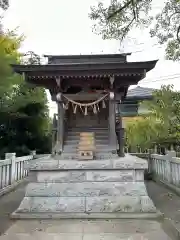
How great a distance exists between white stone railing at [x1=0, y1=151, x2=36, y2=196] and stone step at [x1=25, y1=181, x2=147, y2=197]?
2.37m

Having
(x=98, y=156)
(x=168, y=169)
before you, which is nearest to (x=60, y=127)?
(x=98, y=156)

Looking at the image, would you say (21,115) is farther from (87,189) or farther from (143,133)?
(87,189)

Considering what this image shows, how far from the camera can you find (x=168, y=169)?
931 cm

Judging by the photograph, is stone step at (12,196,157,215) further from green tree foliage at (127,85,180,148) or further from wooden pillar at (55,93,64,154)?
green tree foliage at (127,85,180,148)

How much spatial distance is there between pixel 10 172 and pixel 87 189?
4.22 metres

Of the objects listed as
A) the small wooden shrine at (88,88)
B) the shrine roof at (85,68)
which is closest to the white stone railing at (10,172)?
the small wooden shrine at (88,88)

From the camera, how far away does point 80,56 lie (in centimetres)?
958

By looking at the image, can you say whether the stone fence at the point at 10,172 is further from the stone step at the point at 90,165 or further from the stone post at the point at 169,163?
the stone post at the point at 169,163

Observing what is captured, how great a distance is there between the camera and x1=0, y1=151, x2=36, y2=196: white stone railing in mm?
8516

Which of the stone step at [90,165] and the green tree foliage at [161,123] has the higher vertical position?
the green tree foliage at [161,123]

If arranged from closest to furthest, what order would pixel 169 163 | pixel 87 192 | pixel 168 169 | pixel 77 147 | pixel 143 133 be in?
1. pixel 87 192
2. pixel 77 147
3. pixel 169 163
4. pixel 168 169
5. pixel 143 133

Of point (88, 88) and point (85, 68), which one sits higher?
point (85, 68)

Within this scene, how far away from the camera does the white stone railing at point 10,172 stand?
852 cm

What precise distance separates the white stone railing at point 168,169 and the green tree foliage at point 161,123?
3.21ft
